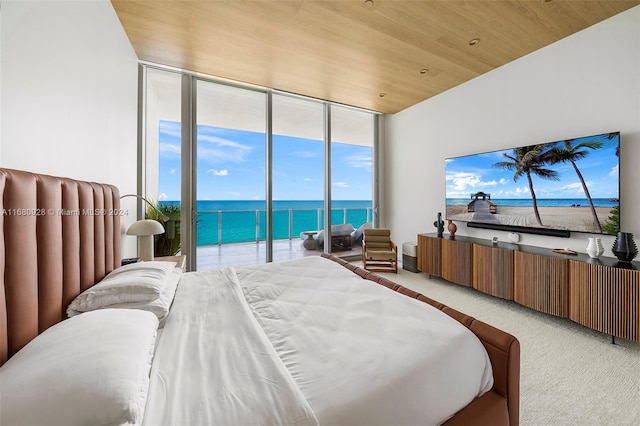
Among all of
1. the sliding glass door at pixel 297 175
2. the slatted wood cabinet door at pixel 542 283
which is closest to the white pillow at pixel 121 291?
the sliding glass door at pixel 297 175

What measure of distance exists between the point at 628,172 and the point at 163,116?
18.3 feet

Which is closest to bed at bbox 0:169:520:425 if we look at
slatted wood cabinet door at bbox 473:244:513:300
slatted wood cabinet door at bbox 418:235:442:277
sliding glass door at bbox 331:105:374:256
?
slatted wood cabinet door at bbox 473:244:513:300

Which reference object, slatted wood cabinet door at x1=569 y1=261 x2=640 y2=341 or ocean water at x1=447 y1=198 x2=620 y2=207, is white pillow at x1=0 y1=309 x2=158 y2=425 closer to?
slatted wood cabinet door at x1=569 y1=261 x2=640 y2=341

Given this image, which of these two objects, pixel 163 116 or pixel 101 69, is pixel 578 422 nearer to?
pixel 101 69

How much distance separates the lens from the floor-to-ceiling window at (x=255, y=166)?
3.67 meters

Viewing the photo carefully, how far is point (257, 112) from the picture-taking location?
4250 mm

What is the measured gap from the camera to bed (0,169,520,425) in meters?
0.72

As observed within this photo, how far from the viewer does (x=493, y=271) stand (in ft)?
10.2

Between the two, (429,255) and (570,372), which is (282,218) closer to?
(429,255)

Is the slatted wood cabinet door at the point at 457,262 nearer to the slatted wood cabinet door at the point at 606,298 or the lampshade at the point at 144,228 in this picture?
the slatted wood cabinet door at the point at 606,298

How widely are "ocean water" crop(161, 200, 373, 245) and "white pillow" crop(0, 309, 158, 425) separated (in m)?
3.76

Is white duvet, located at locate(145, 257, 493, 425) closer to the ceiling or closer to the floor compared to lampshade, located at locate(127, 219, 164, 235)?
closer to the floor

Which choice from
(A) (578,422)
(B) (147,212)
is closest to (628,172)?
(A) (578,422)

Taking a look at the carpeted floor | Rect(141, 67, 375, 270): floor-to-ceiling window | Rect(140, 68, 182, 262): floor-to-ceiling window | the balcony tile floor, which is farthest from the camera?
the balcony tile floor
